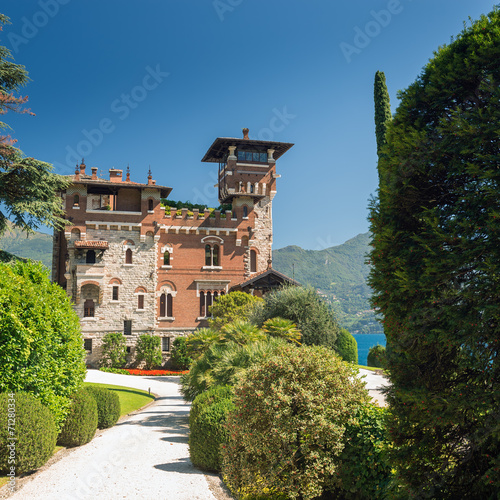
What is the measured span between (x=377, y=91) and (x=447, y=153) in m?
19.9

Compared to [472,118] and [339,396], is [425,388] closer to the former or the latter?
[339,396]

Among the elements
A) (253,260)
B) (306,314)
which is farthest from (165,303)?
(306,314)

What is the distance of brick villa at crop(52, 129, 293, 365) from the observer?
39281 mm

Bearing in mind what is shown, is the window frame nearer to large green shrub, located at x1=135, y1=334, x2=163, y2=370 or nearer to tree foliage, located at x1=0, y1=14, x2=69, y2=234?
large green shrub, located at x1=135, y1=334, x2=163, y2=370

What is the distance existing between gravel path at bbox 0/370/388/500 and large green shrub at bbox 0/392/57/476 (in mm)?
440

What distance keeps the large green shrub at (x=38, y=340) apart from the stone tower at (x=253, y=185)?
99.0 feet

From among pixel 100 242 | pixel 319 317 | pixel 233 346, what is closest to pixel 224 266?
pixel 100 242

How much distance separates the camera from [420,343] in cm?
630

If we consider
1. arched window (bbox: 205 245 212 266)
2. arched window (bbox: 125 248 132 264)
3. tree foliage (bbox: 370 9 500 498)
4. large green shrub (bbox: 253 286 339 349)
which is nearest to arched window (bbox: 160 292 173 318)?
arched window (bbox: 125 248 132 264)

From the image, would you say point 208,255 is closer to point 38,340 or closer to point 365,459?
point 38,340

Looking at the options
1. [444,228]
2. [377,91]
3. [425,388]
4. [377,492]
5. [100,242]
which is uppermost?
[377,91]

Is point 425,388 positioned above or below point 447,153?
below

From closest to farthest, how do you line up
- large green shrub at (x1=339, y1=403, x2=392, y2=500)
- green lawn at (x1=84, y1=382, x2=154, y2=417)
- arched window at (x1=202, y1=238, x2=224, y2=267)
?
large green shrub at (x1=339, y1=403, x2=392, y2=500) < green lawn at (x1=84, y1=382, x2=154, y2=417) < arched window at (x1=202, y1=238, x2=224, y2=267)

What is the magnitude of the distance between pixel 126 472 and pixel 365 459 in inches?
259
